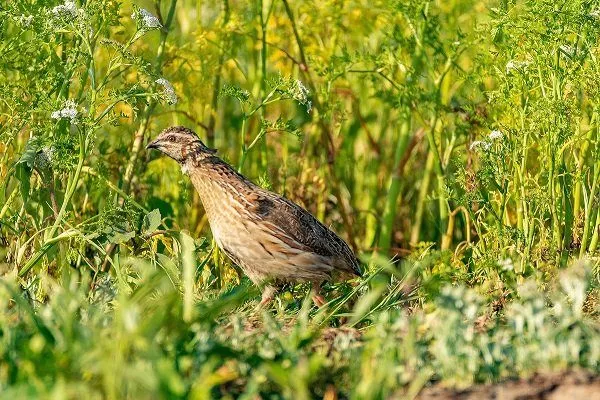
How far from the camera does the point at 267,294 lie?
695cm

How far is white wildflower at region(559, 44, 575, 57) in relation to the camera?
661 cm

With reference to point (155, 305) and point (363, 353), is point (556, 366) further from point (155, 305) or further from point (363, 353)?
point (155, 305)

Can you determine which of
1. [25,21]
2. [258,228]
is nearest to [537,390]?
[258,228]

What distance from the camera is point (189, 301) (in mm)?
4664

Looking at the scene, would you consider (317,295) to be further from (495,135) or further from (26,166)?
(26,166)

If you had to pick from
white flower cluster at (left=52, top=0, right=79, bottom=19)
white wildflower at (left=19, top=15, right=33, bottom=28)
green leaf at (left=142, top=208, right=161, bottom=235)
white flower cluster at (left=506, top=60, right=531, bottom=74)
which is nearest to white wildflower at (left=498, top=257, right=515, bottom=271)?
white flower cluster at (left=506, top=60, right=531, bottom=74)

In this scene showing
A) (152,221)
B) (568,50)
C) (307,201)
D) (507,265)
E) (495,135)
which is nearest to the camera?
(507,265)

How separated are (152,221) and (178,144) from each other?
515mm

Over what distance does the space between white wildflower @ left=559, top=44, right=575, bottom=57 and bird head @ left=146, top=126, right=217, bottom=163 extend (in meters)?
2.19

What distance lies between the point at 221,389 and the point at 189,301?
48 cm

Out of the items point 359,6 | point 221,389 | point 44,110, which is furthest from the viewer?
point 359,6

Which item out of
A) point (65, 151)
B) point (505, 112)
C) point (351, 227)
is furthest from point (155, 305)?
point (351, 227)

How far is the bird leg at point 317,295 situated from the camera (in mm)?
7031

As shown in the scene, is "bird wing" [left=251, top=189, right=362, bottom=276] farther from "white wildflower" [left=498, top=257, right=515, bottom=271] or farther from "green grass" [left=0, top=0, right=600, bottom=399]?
"white wildflower" [left=498, top=257, right=515, bottom=271]
